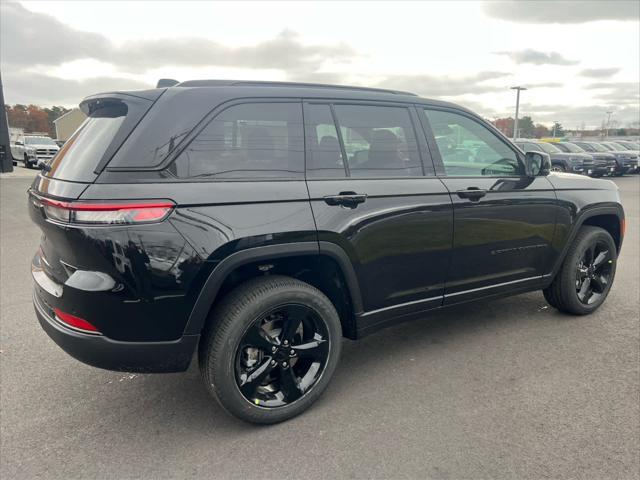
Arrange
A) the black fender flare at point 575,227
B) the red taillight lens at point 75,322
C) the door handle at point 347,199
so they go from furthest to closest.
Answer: the black fender flare at point 575,227 < the door handle at point 347,199 < the red taillight lens at point 75,322

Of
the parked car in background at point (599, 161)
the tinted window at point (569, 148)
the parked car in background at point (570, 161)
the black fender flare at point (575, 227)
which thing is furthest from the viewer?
the tinted window at point (569, 148)

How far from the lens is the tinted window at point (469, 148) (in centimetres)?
326

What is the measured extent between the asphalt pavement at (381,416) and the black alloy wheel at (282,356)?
195mm

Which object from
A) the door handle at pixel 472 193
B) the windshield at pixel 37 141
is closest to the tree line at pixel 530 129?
the windshield at pixel 37 141

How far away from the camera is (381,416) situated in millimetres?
2656

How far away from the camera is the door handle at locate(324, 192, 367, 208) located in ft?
8.64

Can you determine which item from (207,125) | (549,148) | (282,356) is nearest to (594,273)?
(282,356)

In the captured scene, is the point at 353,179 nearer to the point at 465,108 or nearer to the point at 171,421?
the point at 465,108

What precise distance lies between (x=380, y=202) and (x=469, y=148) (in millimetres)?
1094

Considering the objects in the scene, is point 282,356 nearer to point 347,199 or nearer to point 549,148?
point 347,199

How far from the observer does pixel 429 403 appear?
2781 millimetres

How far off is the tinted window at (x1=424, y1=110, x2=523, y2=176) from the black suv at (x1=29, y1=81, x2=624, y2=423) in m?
0.02

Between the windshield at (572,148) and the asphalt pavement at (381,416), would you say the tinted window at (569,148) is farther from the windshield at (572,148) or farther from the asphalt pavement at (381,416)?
the asphalt pavement at (381,416)

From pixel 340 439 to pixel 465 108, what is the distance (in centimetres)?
246
